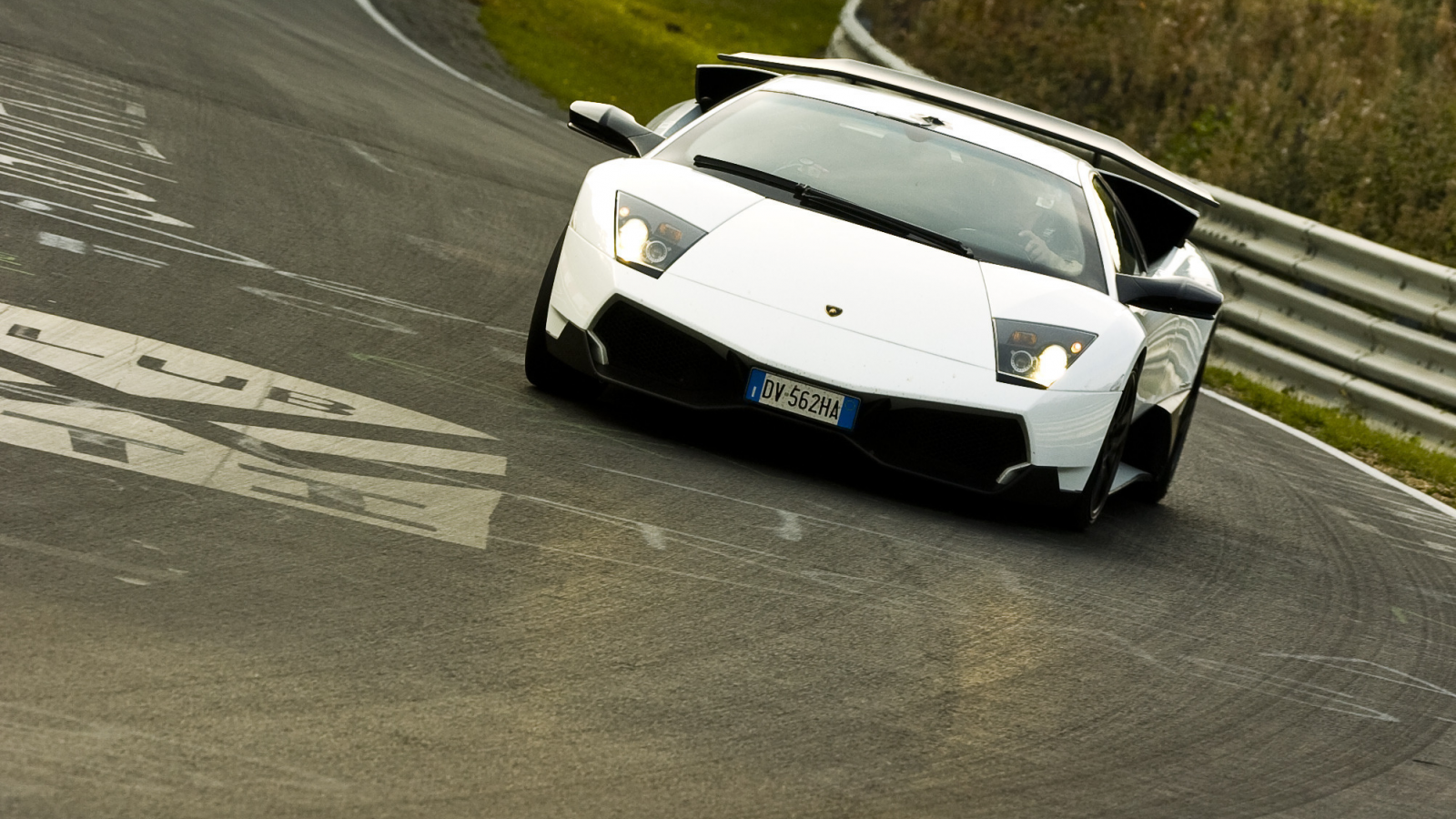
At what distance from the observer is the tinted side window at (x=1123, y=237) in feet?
23.2

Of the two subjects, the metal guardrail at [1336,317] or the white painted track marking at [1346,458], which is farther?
the metal guardrail at [1336,317]

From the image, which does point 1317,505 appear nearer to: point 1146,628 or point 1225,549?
point 1225,549

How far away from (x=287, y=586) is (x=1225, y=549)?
4.02 meters

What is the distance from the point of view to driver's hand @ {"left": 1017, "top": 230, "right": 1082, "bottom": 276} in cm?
653

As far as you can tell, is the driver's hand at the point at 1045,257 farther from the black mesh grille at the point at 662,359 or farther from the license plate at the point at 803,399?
the black mesh grille at the point at 662,359

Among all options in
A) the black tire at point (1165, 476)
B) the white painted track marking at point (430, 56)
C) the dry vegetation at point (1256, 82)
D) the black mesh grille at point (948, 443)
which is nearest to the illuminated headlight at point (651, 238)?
the black mesh grille at point (948, 443)

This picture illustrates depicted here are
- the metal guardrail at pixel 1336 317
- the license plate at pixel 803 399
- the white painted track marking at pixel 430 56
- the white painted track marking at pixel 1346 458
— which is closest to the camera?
the license plate at pixel 803 399

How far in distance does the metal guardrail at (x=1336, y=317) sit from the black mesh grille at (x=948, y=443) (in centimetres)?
548

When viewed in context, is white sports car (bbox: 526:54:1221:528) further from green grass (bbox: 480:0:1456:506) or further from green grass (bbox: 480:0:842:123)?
green grass (bbox: 480:0:842:123)

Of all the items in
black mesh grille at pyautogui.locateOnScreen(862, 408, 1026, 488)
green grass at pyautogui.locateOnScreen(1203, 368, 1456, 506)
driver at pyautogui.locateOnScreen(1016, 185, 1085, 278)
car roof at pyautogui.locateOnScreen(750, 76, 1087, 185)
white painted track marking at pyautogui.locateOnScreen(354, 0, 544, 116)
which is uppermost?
car roof at pyautogui.locateOnScreen(750, 76, 1087, 185)

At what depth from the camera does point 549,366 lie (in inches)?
247

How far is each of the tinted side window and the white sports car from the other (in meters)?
0.03

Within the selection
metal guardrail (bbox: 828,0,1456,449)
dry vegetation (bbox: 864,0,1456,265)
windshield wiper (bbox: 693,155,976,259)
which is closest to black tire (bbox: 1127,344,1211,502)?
windshield wiper (bbox: 693,155,976,259)

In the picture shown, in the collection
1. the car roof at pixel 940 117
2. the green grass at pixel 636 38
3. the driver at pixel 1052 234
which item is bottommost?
the green grass at pixel 636 38
